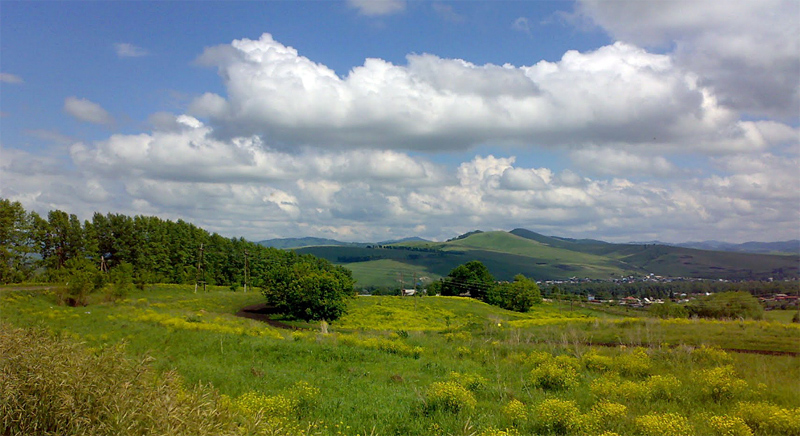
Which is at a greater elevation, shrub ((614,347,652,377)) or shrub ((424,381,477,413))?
shrub ((424,381,477,413))

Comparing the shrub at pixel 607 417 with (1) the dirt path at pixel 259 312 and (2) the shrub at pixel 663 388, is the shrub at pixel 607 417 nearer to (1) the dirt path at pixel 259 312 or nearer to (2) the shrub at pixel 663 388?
(2) the shrub at pixel 663 388

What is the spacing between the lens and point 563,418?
393 inches

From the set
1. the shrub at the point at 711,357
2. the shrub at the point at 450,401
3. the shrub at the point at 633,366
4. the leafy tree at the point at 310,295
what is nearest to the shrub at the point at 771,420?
the shrub at the point at 633,366

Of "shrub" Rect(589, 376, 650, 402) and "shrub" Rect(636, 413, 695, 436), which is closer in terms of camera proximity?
"shrub" Rect(636, 413, 695, 436)

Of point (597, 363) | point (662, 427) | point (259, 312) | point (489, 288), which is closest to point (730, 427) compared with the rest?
point (662, 427)

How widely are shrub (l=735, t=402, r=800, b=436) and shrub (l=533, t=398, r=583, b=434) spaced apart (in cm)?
405

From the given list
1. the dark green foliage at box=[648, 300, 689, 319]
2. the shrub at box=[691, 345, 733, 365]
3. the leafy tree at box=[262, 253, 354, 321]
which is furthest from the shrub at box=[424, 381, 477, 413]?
the dark green foliage at box=[648, 300, 689, 319]

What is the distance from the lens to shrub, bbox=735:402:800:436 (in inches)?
382

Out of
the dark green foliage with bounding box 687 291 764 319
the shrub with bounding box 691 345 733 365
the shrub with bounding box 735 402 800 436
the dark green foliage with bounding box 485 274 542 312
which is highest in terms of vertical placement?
the shrub with bounding box 735 402 800 436

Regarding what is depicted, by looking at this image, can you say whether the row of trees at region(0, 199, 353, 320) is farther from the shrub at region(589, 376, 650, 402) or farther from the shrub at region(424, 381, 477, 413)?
the shrub at region(589, 376, 650, 402)

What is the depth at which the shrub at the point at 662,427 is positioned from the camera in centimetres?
898

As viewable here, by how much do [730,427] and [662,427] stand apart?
1.66 m

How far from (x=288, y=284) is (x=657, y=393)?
5193cm

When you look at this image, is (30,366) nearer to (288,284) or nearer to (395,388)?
(395,388)
